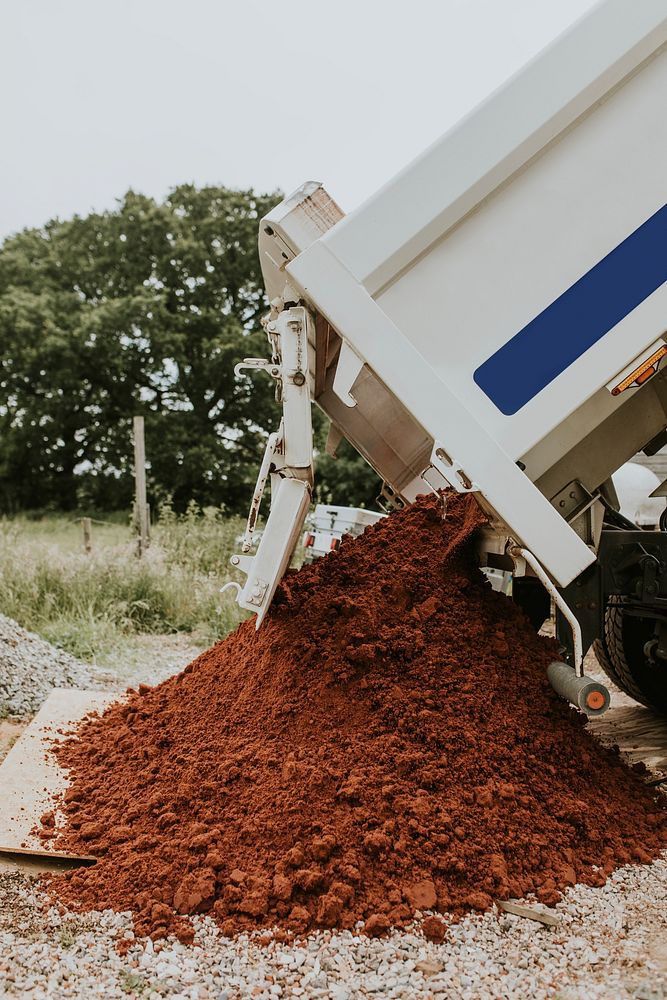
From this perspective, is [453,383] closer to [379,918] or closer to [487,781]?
[487,781]

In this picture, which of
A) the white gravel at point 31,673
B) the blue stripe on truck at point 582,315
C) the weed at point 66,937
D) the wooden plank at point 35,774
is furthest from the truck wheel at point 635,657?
the white gravel at point 31,673

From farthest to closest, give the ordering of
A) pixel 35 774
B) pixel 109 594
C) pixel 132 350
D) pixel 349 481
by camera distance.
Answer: pixel 132 350 → pixel 349 481 → pixel 109 594 → pixel 35 774

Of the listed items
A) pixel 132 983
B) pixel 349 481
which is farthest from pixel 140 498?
pixel 132 983

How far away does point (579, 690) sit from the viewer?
9.71 ft

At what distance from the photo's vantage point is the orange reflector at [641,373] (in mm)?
2969

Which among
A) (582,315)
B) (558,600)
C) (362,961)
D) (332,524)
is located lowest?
(362,961)

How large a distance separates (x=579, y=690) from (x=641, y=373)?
1.13 m

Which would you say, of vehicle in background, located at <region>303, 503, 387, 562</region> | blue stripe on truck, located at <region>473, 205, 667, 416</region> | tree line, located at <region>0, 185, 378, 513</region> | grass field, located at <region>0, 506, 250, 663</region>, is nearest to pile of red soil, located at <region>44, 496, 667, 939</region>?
blue stripe on truck, located at <region>473, 205, 667, 416</region>

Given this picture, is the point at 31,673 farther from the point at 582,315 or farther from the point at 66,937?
the point at 582,315

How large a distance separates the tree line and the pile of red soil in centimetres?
1717

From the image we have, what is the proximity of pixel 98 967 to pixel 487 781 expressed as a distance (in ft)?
4.43

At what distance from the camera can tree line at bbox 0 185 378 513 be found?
823 inches

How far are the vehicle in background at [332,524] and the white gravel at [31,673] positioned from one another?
2.28 meters

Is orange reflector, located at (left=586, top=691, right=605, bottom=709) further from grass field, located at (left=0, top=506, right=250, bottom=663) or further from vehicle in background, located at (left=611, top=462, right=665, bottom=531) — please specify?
grass field, located at (left=0, top=506, right=250, bottom=663)
